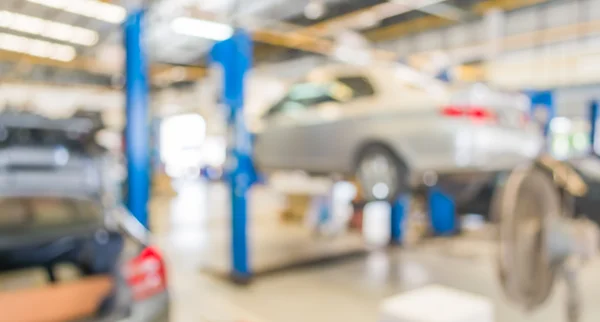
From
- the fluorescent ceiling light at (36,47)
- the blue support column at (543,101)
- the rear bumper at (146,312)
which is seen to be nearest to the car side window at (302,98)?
the rear bumper at (146,312)

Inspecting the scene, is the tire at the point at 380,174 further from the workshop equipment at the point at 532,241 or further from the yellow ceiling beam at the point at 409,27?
the yellow ceiling beam at the point at 409,27

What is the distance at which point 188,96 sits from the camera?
18.2m

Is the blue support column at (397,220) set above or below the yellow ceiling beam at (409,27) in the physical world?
below

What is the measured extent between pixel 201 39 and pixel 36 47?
4.15 meters

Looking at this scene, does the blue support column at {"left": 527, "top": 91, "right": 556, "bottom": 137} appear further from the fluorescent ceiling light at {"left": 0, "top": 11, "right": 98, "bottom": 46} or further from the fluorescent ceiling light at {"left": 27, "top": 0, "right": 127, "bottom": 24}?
the fluorescent ceiling light at {"left": 0, "top": 11, "right": 98, "bottom": 46}

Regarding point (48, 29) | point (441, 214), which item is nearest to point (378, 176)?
point (441, 214)

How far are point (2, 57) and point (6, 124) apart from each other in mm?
11457

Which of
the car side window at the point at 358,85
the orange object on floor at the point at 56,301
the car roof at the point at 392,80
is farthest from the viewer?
the car side window at the point at 358,85

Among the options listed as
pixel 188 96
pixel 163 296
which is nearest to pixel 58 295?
pixel 163 296

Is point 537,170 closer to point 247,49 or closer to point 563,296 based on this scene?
point 563,296

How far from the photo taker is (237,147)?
185 inches

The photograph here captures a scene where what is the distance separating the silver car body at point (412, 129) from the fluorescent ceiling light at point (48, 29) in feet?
22.1

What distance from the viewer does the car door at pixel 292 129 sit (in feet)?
16.9

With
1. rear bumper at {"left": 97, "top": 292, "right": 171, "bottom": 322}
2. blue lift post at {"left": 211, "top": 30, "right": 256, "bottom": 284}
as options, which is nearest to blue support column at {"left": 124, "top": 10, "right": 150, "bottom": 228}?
blue lift post at {"left": 211, "top": 30, "right": 256, "bottom": 284}
